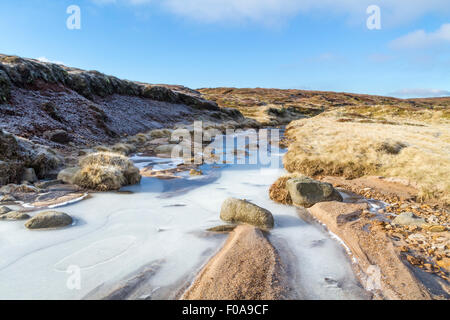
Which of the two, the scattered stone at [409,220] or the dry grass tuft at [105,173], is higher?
the dry grass tuft at [105,173]

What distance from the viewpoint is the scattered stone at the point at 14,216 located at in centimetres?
570

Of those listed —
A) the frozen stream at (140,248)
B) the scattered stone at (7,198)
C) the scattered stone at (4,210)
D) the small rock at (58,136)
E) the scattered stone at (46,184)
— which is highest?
the small rock at (58,136)

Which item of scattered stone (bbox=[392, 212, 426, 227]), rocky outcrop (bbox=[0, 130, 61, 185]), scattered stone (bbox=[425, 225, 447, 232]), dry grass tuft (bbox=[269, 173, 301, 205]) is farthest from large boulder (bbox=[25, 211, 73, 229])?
scattered stone (bbox=[425, 225, 447, 232])

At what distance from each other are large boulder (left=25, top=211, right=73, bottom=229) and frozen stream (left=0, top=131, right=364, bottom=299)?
0.20 meters

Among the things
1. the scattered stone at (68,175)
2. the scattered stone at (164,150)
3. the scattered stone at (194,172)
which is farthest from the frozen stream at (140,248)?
the scattered stone at (164,150)

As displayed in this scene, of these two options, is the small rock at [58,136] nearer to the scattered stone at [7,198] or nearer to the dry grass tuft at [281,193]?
the scattered stone at [7,198]

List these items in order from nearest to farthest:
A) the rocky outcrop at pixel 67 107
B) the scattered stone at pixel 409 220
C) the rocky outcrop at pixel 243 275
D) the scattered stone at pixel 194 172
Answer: the rocky outcrop at pixel 243 275 < the scattered stone at pixel 409 220 < the scattered stone at pixel 194 172 < the rocky outcrop at pixel 67 107

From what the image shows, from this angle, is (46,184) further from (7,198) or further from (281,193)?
(281,193)

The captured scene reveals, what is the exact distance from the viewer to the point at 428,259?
4.32 m

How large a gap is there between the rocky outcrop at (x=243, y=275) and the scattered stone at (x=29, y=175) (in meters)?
7.71

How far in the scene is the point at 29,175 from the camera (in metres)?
8.70

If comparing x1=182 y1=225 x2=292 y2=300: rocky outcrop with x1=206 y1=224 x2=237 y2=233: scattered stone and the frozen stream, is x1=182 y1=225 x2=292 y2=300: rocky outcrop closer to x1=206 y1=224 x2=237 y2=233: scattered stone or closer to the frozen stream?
the frozen stream
